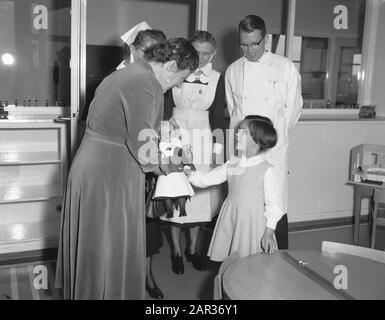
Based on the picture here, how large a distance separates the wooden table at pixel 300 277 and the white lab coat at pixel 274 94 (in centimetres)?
118

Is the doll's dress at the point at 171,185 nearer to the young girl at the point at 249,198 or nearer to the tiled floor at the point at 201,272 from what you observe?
the young girl at the point at 249,198

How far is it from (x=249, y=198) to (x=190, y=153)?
43 cm

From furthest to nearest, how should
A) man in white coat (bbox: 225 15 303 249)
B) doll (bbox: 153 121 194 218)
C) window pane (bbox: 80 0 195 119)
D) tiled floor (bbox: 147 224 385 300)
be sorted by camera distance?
1. window pane (bbox: 80 0 195 119)
2. man in white coat (bbox: 225 15 303 249)
3. tiled floor (bbox: 147 224 385 300)
4. doll (bbox: 153 121 194 218)

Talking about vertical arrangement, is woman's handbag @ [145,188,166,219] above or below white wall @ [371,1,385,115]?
below

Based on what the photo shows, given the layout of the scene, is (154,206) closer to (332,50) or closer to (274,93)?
(274,93)

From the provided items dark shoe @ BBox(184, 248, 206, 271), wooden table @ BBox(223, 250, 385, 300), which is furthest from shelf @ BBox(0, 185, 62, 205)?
wooden table @ BBox(223, 250, 385, 300)

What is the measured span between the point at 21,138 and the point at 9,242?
816 millimetres

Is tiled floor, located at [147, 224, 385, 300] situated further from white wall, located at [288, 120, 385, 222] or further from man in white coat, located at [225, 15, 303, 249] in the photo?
man in white coat, located at [225, 15, 303, 249]

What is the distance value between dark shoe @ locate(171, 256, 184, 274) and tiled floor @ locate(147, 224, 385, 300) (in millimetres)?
29

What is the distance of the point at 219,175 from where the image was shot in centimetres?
251

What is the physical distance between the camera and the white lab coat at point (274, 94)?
2914 millimetres

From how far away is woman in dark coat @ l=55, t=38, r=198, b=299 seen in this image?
5.70 ft

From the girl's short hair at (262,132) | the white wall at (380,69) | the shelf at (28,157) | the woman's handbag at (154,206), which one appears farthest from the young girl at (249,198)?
the white wall at (380,69)
